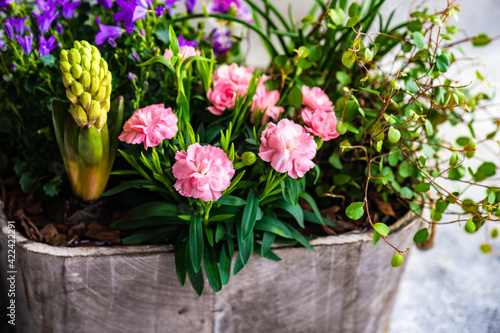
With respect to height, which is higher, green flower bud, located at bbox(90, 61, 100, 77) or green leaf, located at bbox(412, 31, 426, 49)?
green leaf, located at bbox(412, 31, 426, 49)

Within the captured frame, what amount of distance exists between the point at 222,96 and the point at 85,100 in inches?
9.7

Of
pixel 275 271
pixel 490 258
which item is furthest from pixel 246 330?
pixel 490 258

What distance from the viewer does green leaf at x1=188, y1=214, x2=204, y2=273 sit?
0.73 meters

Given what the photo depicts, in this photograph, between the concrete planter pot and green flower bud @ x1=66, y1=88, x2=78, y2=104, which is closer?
green flower bud @ x1=66, y1=88, x2=78, y2=104

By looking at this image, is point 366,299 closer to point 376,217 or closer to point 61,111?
point 376,217

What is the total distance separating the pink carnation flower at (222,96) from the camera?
0.80 meters

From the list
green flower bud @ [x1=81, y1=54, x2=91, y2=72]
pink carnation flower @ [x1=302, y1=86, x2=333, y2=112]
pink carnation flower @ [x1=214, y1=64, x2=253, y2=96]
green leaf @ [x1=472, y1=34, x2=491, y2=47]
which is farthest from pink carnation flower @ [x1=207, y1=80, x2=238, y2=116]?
green leaf @ [x1=472, y1=34, x2=491, y2=47]

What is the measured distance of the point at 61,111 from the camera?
751 mm

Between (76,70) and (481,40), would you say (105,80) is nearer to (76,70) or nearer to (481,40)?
(76,70)

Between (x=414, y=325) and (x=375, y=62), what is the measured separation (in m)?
0.73

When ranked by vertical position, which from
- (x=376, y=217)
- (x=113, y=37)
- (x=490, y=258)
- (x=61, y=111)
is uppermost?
(x=113, y=37)

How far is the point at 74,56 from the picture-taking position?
25.0 inches

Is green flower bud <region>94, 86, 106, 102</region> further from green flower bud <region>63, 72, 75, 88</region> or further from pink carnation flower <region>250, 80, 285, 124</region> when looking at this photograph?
pink carnation flower <region>250, 80, 285, 124</region>

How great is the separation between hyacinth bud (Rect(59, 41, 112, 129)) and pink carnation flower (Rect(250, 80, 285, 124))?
0.27m
